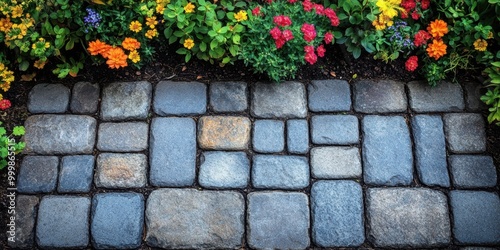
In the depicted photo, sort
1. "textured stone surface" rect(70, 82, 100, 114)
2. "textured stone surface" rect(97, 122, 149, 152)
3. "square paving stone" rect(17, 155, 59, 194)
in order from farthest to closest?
1. "textured stone surface" rect(70, 82, 100, 114)
2. "textured stone surface" rect(97, 122, 149, 152)
3. "square paving stone" rect(17, 155, 59, 194)

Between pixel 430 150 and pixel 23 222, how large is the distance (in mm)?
2198

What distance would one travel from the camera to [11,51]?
305cm

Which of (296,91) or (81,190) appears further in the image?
(296,91)

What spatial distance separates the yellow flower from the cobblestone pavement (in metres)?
0.24

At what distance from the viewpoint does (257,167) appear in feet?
9.26

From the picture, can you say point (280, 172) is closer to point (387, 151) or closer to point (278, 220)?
point (278, 220)

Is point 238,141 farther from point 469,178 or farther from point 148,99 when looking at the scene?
point 469,178

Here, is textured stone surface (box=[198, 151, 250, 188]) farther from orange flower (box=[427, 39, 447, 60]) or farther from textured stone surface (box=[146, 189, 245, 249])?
orange flower (box=[427, 39, 447, 60])

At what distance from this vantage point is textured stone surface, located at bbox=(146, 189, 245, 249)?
8.70 ft

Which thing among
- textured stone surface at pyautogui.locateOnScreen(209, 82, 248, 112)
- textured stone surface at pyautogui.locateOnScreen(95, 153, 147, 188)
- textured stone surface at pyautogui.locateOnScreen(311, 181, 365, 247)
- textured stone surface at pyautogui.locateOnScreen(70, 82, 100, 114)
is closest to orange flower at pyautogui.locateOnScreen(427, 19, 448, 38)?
textured stone surface at pyautogui.locateOnScreen(311, 181, 365, 247)

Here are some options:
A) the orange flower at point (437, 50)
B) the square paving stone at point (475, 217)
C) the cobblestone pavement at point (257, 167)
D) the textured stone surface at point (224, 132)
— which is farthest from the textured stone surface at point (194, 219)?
the orange flower at point (437, 50)

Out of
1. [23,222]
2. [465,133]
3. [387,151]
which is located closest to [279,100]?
[387,151]

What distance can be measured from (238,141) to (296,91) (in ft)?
1.52

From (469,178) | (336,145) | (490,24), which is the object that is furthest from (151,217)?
(490,24)
